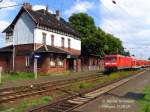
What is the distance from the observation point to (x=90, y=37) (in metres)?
71.6

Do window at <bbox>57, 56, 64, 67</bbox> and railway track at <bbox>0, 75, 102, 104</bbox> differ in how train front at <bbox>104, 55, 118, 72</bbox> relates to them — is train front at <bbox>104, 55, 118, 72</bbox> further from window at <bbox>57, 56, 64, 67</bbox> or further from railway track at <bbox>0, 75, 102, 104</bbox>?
railway track at <bbox>0, 75, 102, 104</bbox>

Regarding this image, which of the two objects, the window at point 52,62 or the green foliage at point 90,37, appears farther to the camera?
the green foliage at point 90,37

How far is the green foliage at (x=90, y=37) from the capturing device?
6894cm

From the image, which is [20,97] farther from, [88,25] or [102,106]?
[88,25]

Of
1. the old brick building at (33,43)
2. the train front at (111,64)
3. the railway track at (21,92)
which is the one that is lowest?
the railway track at (21,92)

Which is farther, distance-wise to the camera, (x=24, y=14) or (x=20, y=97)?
(x=24, y=14)

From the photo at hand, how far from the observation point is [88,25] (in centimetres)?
8056

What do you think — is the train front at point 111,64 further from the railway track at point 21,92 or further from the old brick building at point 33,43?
the railway track at point 21,92

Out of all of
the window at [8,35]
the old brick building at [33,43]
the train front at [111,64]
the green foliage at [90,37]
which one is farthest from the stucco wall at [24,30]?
the green foliage at [90,37]

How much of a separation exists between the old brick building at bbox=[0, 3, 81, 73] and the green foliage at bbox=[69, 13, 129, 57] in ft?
53.9

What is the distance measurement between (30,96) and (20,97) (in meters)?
1.07

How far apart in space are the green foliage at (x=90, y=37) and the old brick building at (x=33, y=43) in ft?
53.9

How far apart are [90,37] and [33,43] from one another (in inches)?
1063

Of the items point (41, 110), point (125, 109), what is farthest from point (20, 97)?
point (125, 109)
